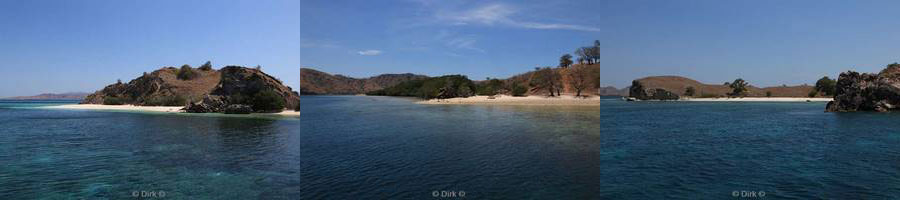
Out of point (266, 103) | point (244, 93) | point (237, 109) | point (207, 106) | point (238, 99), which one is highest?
point (244, 93)

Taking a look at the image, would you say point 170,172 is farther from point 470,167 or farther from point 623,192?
point 623,192

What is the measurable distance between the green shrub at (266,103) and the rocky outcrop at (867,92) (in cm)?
8410

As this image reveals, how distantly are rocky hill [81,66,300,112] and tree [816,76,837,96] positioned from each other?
16451 centimetres

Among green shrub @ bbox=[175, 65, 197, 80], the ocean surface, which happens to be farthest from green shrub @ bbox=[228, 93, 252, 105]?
green shrub @ bbox=[175, 65, 197, 80]

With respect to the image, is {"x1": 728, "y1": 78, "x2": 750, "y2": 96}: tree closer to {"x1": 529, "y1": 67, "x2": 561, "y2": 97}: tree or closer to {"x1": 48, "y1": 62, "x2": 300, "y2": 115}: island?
{"x1": 529, "y1": 67, "x2": 561, "y2": 97}: tree

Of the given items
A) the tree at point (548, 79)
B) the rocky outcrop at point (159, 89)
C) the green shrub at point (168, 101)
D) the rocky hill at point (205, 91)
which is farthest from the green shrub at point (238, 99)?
the tree at point (548, 79)

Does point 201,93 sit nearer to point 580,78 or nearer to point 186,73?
point 186,73

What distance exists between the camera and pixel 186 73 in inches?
3529

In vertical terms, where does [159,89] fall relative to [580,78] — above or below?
below

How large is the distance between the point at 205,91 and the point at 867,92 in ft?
376

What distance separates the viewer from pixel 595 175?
45.7 feet

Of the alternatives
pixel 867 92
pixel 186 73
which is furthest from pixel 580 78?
pixel 186 73

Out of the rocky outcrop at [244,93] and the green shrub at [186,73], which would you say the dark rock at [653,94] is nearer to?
the rocky outcrop at [244,93]

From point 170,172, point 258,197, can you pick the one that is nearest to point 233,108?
point 170,172
